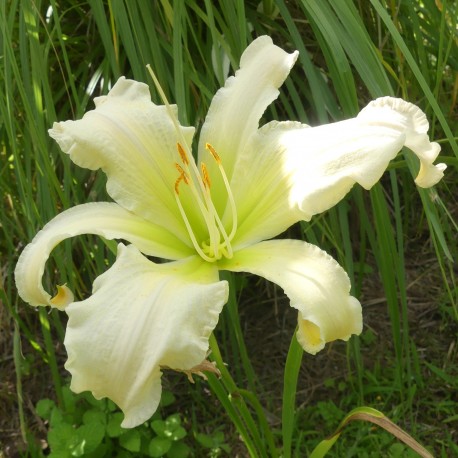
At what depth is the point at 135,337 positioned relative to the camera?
28.2 inches

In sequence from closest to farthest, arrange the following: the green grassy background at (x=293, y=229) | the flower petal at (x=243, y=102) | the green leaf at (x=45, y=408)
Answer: the flower petal at (x=243, y=102), the green grassy background at (x=293, y=229), the green leaf at (x=45, y=408)

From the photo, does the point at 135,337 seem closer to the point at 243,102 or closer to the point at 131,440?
the point at 243,102

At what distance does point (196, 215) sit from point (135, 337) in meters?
0.30

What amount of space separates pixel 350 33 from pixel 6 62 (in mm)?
559

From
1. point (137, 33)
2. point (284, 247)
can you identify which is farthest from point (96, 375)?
point (137, 33)

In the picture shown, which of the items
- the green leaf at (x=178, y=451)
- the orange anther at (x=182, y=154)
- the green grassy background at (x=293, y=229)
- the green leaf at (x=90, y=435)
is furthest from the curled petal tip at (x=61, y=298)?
the green leaf at (x=178, y=451)

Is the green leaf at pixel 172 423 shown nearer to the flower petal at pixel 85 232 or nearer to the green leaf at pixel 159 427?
the green leaf at pixel 159 427

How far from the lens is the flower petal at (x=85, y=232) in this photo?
859mm

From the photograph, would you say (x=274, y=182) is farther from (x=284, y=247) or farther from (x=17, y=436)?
(x=17, y=436)

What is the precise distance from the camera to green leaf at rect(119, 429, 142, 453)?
147 centimetres

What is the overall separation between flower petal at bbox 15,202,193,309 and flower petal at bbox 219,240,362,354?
0.13 m

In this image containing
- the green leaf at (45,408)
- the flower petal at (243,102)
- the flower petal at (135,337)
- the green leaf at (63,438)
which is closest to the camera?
the flower petal at (135,337)

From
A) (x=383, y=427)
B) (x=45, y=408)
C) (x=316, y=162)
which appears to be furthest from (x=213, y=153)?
(x=45, y=408)

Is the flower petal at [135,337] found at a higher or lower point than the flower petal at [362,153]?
lower
